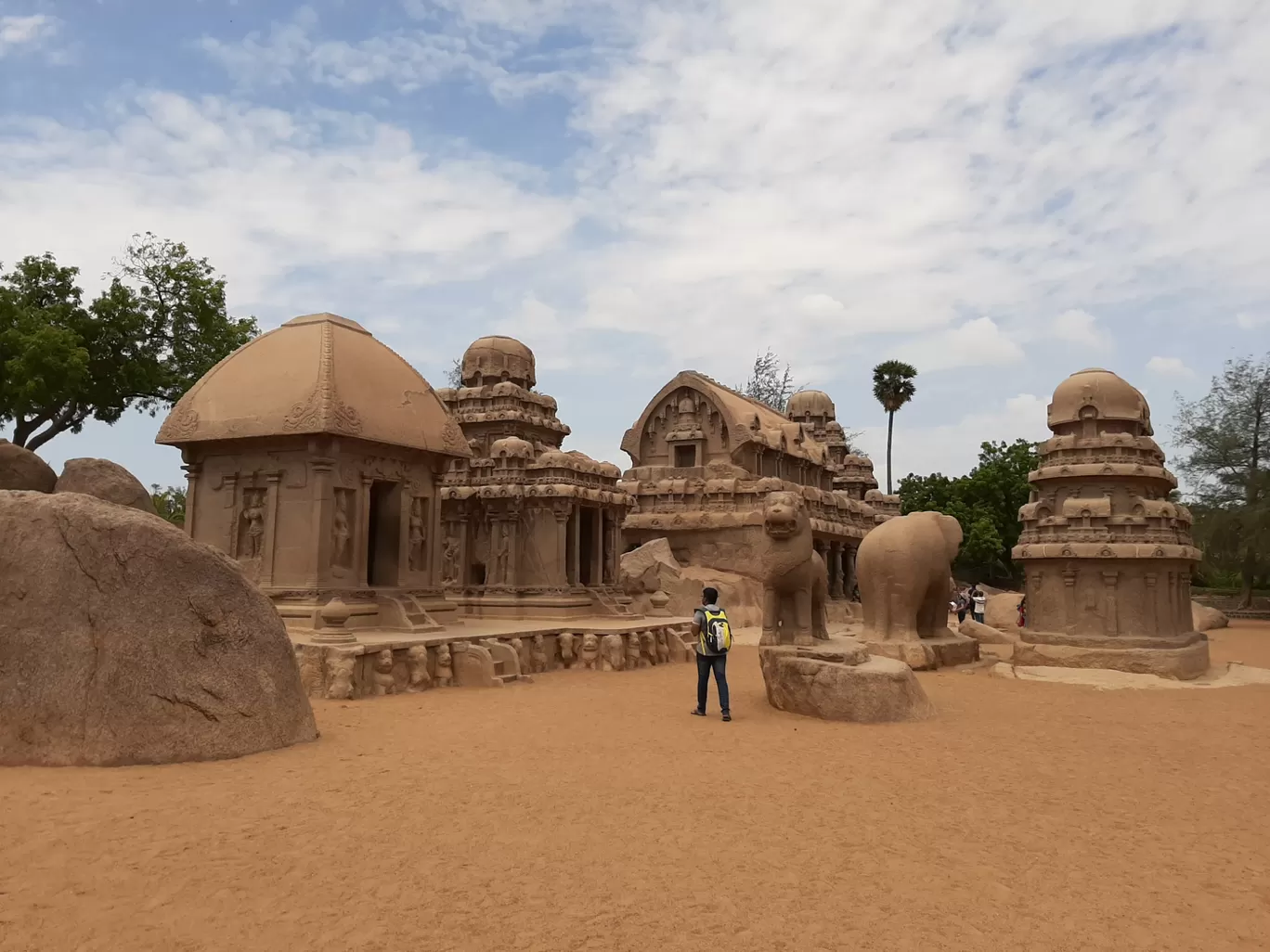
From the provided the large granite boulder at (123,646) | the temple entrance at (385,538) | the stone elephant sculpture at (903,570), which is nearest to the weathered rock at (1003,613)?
the stone elephant sculpture at (903,570)

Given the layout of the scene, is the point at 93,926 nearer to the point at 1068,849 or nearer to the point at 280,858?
the point at 280,858

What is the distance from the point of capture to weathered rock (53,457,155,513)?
45.6ft

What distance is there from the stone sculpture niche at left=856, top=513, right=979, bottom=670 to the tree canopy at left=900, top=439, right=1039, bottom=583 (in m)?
24.6

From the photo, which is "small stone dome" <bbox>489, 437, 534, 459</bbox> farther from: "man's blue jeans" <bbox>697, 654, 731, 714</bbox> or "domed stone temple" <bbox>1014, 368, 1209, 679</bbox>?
"man's blue jeans" <bbox>697, 654, 731, 714</bbox>

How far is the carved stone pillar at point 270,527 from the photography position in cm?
1308

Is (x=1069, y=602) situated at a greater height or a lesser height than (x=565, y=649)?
greater

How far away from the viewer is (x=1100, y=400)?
53.8ft

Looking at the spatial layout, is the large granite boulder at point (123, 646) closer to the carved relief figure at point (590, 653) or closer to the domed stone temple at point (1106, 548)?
the carved relief figure at point (590, 653)

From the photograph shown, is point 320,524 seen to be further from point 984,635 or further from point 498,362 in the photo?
point 984,635

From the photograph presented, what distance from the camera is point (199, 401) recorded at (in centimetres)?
1397

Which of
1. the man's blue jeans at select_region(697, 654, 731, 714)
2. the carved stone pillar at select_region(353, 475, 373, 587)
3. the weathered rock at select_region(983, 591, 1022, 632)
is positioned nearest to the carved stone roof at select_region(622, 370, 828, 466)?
the weathered rock at select_region(983, 591, 1022, 632)

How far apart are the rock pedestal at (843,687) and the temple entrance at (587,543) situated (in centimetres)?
1072

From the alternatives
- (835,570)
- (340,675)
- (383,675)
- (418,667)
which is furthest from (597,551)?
(835,570)

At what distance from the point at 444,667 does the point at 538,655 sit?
7.25 feet
